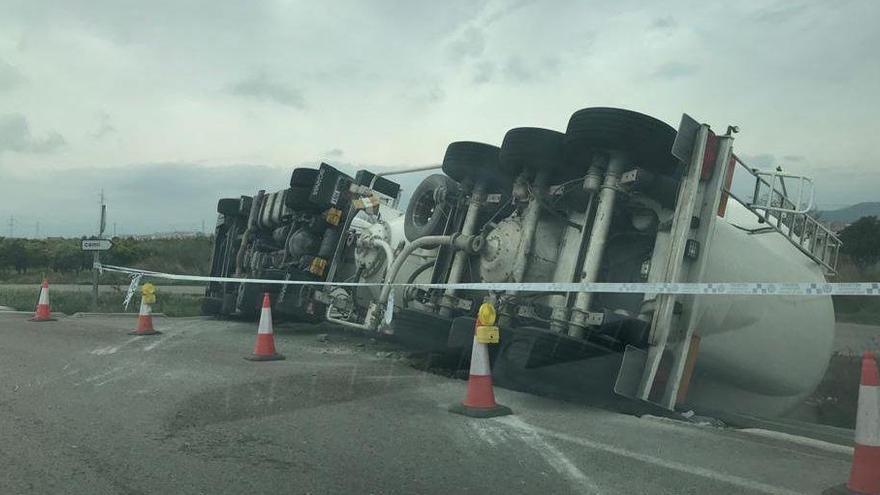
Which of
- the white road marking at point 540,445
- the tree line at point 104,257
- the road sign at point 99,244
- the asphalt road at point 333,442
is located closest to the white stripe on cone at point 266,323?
the asphalt road at point 333,442

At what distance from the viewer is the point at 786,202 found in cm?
671

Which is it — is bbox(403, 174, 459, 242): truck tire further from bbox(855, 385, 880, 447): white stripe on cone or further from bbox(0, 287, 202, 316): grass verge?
bbox(0, 287, 202, 316): grass verge

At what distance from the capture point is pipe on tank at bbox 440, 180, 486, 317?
25.1 ft

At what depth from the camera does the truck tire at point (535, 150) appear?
6.93 m

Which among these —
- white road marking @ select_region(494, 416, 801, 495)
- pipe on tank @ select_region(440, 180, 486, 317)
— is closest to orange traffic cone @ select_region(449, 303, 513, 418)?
white road marking @ select_region(494, 416, 801, 495)

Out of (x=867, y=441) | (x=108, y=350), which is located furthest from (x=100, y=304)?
(x=867, y=441)

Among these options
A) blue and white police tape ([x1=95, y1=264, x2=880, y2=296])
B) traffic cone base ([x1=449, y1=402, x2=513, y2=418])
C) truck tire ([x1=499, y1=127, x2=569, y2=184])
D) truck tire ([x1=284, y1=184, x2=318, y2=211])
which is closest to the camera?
blue and white police tape ([x1=95, y1=264, x2=880, y2=296])

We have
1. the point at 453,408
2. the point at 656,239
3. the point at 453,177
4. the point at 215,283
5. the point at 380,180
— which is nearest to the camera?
the point at 453,408

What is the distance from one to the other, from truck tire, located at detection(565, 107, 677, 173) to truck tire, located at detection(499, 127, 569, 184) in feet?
1.74

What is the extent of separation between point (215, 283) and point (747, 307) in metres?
10.6

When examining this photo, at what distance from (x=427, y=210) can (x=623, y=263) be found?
10.5ft

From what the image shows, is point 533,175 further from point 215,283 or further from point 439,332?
point 215,283

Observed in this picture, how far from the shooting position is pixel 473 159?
7918 mm

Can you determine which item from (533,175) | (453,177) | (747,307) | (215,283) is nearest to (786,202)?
(747,307)
